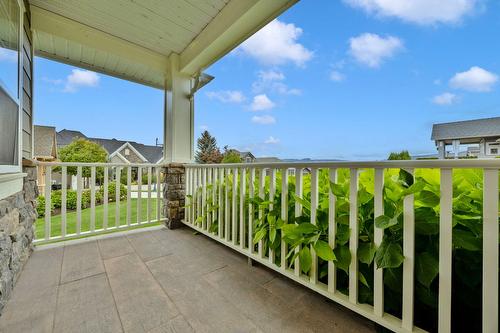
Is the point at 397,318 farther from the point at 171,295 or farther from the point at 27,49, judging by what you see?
the point at 27,49

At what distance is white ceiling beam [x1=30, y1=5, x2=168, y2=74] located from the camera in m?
2.20

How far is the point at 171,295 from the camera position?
4.55 feet

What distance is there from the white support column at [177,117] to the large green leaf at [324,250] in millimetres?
2361

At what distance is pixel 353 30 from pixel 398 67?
109 cm

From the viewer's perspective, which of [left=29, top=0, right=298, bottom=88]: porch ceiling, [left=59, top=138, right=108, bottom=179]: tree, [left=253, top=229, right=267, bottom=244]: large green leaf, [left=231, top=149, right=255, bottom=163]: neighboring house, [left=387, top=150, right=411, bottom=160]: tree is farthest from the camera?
[left=59, top=138, right=108, bottom=179]: tree

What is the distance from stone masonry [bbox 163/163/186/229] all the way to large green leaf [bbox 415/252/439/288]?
2608mm

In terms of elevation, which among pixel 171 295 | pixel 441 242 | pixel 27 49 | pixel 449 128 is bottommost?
pixel 171 295

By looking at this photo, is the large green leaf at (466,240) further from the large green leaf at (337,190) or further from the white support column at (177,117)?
the white support column at (177,117)

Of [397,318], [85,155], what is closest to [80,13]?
[397,318]

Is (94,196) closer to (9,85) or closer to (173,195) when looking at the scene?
(173,195)

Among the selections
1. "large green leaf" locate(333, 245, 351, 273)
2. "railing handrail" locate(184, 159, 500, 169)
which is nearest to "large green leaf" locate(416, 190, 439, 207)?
"railing handrail" locate(184, 159, 500, 169)

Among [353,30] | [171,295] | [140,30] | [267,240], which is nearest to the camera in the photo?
[171,295]

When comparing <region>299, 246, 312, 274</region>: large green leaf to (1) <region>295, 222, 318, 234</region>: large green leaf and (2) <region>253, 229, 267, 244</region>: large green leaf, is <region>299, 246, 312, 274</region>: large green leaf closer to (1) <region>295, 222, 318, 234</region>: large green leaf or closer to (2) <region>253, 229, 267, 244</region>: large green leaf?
(1) <region>295, 222, 318, 234</region>: large green leaf

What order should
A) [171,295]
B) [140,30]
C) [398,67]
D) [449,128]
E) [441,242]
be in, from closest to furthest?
[441,242], [449,128], [171,295], [398,67], [140,30]
